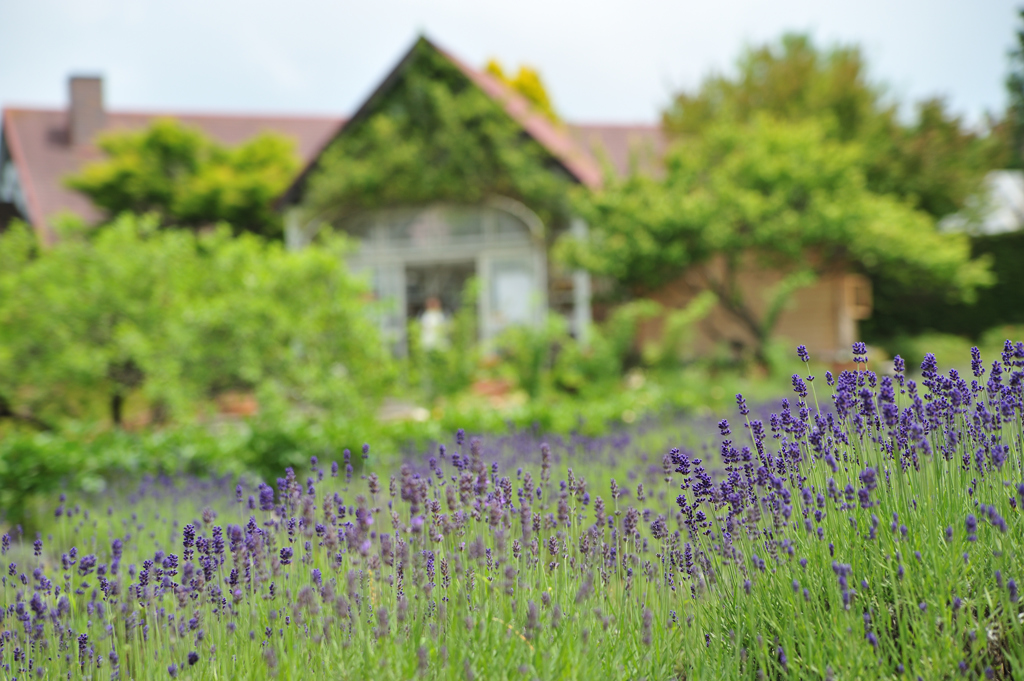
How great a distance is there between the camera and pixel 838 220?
1190cm

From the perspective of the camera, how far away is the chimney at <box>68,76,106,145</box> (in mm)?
21750

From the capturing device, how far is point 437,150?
531 inches

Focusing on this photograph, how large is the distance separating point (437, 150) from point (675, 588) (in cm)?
1189

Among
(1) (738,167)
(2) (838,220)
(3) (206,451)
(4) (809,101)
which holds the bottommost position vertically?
(3) (206,451)

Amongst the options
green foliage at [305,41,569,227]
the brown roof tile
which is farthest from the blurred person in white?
the brown roof tile

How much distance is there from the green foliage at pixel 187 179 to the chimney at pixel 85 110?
5.48m

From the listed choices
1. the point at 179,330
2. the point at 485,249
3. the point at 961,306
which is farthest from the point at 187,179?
the point at 961,306

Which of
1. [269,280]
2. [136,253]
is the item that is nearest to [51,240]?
[136,253]

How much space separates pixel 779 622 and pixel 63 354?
856 cm

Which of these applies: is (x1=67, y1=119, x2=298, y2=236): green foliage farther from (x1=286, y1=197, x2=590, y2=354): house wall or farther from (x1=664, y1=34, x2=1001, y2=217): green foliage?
(x1=664, y1=34, x2=1001, y2=217): green foliage

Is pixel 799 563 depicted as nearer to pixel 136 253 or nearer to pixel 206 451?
pixel 206 451

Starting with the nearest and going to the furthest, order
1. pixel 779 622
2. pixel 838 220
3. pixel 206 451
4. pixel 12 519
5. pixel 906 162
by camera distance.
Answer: pixel 779 622, pixel 12 519, pixel 206 451, pixel 838 220, pixel 906 162

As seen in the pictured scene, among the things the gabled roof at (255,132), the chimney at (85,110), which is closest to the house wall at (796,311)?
the gabled roof at (255,132)

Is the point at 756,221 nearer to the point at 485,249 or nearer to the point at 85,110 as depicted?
the point at 485,249
